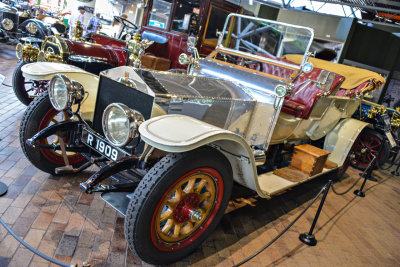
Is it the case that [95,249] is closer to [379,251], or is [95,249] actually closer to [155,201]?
[155,201]

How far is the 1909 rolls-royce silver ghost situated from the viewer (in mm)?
1875

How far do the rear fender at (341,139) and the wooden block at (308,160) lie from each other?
709 millimetres

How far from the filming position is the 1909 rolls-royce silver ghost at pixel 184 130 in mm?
1875

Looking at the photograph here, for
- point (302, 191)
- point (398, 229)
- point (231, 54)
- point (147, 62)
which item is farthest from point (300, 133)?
point (147, 62)

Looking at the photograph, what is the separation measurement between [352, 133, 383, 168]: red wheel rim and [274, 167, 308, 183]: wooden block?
262 centimetres

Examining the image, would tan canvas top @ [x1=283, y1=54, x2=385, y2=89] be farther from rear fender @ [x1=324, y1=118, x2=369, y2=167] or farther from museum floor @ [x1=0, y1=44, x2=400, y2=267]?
museum floor @ [x1=0, y1=44, x2=400, y2=267]

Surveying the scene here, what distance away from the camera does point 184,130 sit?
1833 millimetres

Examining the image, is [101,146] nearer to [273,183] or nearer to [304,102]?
[273,183]

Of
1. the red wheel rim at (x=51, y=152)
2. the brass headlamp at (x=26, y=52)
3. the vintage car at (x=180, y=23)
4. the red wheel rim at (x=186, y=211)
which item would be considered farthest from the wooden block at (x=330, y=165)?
the brass headlamp at (x=26, y=52)

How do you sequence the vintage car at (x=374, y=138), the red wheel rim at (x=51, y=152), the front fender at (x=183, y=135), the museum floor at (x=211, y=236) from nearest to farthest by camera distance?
the front fender at (x=183, y=135) < the museum floor at (x=211, y=236) < the red wheel rim at (x=51, y=152) < the vintage car at (x=374, y=138)

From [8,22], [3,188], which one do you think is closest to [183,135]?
[3,188]

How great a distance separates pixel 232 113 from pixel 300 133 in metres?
1.44

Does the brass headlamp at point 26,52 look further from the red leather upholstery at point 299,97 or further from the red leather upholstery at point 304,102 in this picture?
the red leather upholstery at point 304,102

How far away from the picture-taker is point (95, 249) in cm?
211
